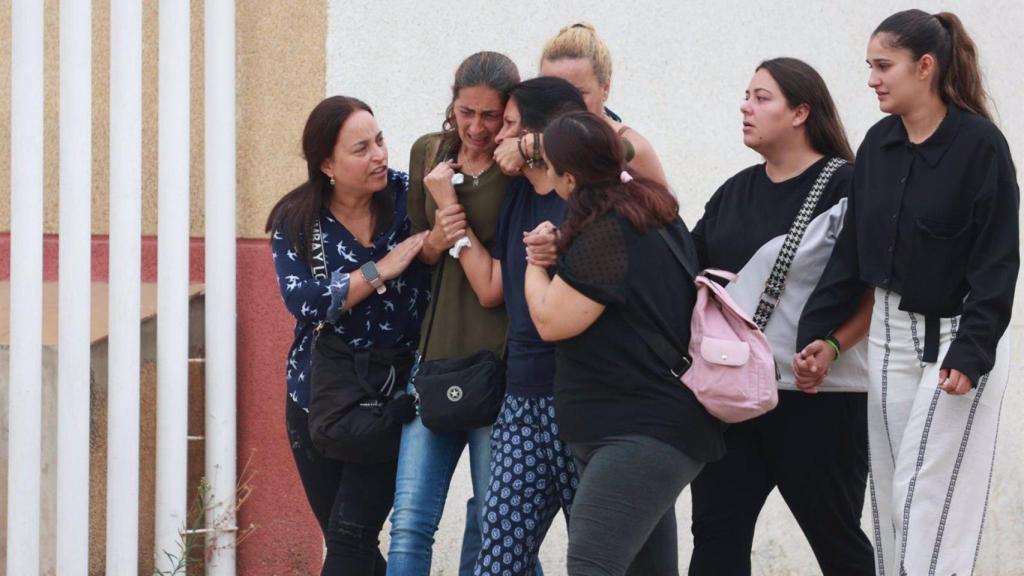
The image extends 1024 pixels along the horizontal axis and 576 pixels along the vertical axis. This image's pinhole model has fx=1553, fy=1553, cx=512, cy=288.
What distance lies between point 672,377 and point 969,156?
0.90 m

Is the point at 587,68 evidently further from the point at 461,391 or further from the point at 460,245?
the point at 461,391

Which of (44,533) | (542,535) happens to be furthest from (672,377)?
(44,533)

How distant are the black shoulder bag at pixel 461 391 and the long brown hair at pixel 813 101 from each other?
41.9 inches

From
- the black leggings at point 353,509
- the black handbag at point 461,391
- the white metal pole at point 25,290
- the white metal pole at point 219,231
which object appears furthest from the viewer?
the white metal pole at point 219,231

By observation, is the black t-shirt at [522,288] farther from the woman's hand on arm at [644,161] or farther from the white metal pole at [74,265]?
the white metal pole at [74,265]

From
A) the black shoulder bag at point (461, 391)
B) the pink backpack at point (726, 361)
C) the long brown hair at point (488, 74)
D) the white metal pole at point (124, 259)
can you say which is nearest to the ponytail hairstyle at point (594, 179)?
the pink backpack at point (726, 361)

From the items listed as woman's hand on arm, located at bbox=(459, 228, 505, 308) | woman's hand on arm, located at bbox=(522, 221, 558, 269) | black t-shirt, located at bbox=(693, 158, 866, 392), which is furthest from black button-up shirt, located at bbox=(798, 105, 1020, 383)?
woman's hand on arm, located at bbox=(459, 228, 505, 308)

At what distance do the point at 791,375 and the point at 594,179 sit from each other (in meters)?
0.89

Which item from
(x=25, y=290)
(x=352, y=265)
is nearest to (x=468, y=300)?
(x=352, y=265)

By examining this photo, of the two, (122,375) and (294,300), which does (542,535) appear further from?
(122,375)

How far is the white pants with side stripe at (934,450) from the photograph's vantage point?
3.75 metres

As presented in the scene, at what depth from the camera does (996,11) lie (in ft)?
18.9

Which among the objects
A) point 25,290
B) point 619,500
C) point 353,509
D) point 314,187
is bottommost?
point 353,509

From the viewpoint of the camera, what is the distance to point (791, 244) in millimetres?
4141
